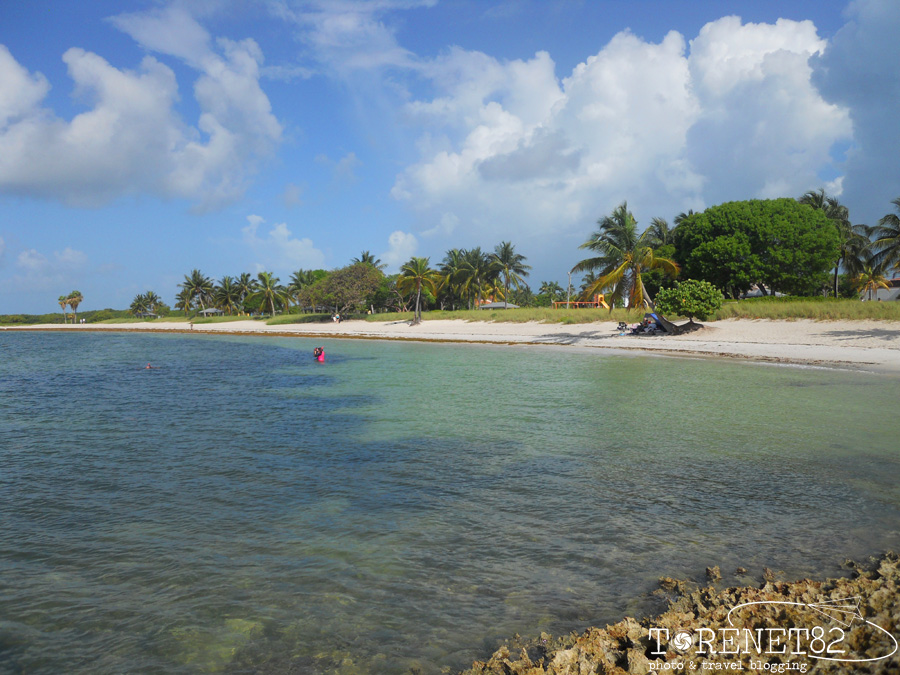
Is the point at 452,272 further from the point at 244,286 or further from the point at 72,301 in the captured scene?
the point at 72,301

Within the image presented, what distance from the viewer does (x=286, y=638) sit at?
4.27 meters

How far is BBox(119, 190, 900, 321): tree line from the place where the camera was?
41312 millimetres

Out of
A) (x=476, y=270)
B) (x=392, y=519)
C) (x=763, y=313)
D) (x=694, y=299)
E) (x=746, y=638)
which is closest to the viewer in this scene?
(x=746, y=638)

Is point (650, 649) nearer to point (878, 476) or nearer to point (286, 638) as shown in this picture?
point (286, 638)

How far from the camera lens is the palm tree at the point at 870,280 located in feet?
201

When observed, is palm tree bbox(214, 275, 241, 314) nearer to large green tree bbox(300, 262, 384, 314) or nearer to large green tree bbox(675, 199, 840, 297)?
large green tree bbox(300, 262, 384, 314)

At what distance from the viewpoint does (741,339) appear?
3391 centimetres

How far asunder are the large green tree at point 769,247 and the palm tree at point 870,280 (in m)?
17.4

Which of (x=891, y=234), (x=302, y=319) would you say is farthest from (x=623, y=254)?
(x=302, y=319)

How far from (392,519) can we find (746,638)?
162 inches

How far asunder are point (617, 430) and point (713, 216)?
4618 centimetres

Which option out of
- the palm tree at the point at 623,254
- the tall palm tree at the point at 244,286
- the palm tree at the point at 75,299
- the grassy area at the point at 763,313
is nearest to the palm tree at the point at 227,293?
the tall palm tree at the point at 244,286

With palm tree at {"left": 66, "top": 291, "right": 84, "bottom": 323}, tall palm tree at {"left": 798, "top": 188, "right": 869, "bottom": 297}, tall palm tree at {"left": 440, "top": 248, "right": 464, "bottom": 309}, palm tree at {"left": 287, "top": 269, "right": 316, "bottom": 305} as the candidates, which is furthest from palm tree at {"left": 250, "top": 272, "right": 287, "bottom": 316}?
tall palm tree at {"left": 798, "top": 188, "right": 869, "bottom": 297}

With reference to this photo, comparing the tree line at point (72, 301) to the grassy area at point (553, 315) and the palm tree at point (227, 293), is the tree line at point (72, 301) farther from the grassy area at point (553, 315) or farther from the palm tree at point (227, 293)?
the grassy area at point (553, 315)
